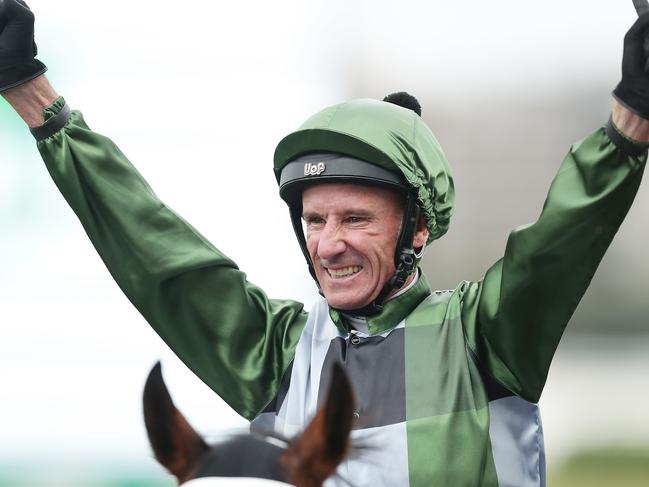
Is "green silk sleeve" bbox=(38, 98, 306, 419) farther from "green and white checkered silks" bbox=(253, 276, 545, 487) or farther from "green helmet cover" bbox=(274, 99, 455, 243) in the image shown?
"green helmet cover" bbox=(274, 99, 455, 243)

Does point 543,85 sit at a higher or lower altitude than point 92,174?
lower

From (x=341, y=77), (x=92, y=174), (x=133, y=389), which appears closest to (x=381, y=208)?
(x=92, y=174)

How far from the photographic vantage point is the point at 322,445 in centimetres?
187

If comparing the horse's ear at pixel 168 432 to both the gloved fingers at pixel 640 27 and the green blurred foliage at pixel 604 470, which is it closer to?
the gloved fingers at pixel 640 27

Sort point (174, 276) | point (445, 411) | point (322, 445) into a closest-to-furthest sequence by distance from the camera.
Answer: point (322, 445), point (445, 411), point (174, 276)

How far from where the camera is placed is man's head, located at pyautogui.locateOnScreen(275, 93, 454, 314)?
2.96m

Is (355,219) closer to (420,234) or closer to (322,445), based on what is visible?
(420,234)

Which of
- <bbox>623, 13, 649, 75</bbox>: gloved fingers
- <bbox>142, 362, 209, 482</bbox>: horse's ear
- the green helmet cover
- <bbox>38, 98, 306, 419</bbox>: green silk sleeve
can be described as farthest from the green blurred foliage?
<bbox>142, 362, 209, 482</bbox>: horse's ear

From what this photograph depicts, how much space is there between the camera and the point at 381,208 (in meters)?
3.02

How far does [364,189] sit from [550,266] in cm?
60

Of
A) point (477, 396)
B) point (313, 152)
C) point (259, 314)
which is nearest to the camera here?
point (477, 396)

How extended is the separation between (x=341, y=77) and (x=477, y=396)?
855 centimetres

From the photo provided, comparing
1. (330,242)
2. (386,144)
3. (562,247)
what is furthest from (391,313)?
(562,247)

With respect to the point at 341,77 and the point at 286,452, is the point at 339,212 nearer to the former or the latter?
the point at 286,452
